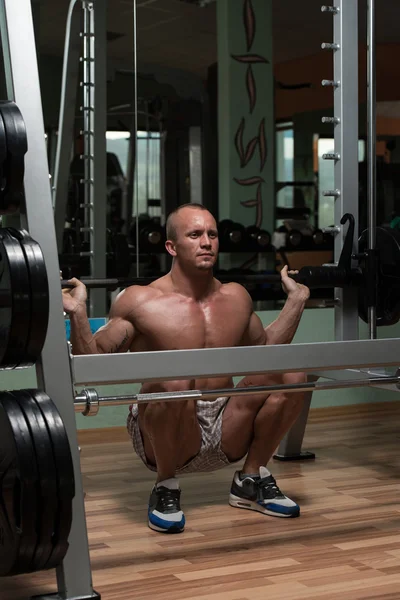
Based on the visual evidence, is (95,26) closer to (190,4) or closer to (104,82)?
(104,82)

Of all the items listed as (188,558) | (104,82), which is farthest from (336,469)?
(104,82)

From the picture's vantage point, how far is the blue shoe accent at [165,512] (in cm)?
268

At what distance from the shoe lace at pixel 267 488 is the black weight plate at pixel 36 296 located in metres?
1.26

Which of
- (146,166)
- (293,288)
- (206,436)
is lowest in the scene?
(206,436)

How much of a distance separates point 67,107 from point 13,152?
7.15 ft

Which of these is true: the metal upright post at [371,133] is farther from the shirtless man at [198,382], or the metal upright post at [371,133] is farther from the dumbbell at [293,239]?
the dumbbell at [293,239]

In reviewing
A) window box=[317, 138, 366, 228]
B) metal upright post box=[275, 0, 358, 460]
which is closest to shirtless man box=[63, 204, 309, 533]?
metal upright post box=[275, 0, 358, 460]

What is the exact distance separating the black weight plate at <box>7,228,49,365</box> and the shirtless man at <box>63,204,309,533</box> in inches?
33.7

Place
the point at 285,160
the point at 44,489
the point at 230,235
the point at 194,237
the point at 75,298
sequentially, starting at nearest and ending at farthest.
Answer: the point at 44,489, the point at 75,298, the point at 194,237, the point at 230,235, the point at 285,160

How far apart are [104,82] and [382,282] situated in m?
1.71

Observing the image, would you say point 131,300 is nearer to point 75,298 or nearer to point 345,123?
point 75,298

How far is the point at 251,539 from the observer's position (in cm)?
260

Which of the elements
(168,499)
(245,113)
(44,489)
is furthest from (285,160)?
(44,489)

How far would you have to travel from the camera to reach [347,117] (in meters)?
3.05
